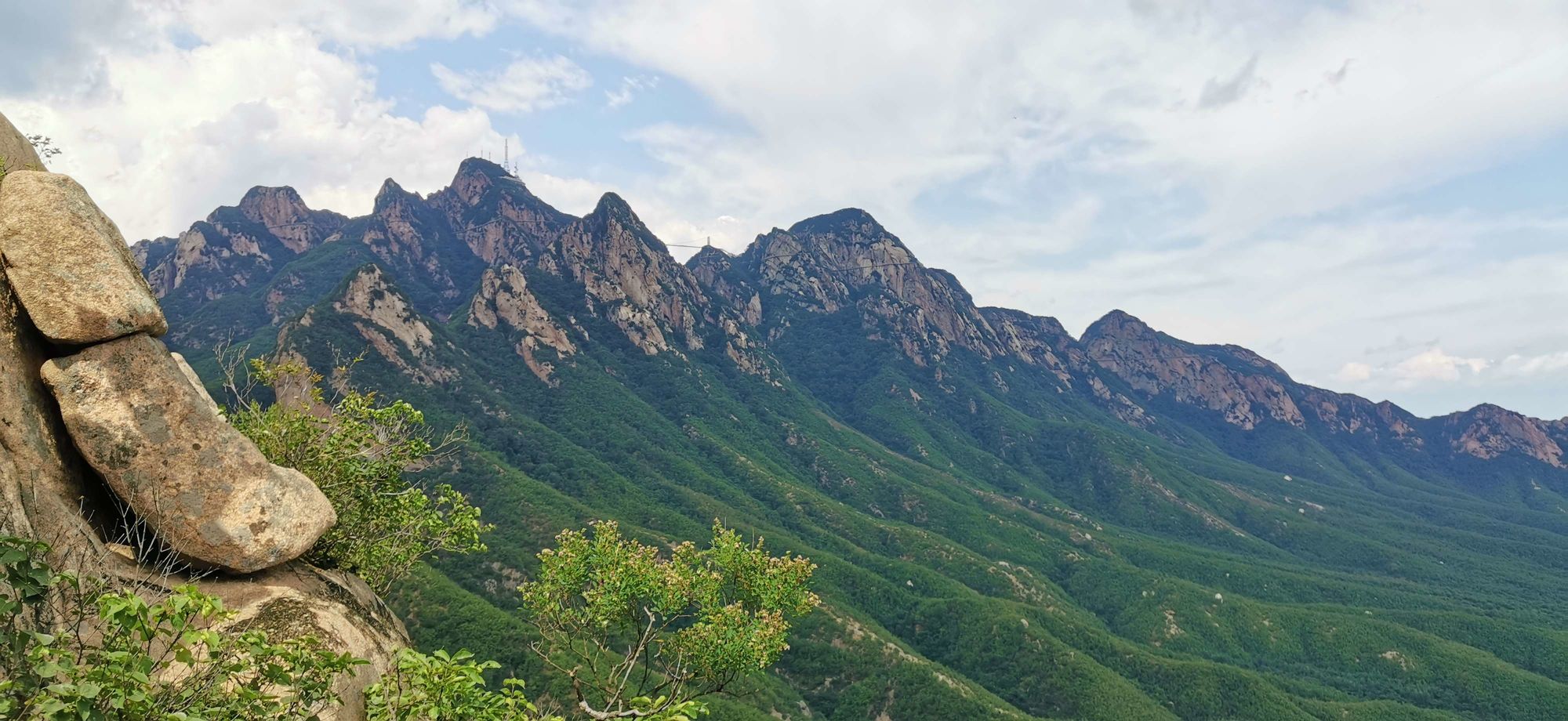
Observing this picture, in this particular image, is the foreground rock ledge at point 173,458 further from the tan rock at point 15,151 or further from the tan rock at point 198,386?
the tan rock at point 15,151

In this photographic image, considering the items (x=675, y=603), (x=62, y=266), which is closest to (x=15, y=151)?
(x=62, y=266)

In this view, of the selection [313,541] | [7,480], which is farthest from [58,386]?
[313,541]

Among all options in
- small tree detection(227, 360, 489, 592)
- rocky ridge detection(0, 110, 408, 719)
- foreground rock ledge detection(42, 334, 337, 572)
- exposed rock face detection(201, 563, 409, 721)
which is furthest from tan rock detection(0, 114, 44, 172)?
exposed rock face detection(201, 563, 409, 721)

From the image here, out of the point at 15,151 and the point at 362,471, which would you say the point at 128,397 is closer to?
the point at 362,471

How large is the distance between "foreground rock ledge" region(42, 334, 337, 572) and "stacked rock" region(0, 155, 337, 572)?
3cm

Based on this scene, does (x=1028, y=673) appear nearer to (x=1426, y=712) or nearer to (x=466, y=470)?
(x=1426, y=712)

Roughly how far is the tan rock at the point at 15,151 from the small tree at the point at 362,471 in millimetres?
8536

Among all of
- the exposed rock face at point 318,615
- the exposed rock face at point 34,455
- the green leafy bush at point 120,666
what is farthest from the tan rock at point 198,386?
the green leafy bush at point 120,666

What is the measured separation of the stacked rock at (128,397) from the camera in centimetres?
1641

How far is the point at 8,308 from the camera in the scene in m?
16.1

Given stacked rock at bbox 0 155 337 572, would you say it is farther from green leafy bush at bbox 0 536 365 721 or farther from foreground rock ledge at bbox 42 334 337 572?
green leafy bush at bbox 0 536 365 721

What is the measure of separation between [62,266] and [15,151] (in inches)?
351

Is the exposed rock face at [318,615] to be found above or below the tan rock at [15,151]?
below

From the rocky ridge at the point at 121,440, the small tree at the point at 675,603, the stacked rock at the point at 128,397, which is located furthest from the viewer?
the small tree at the point at 675,603
